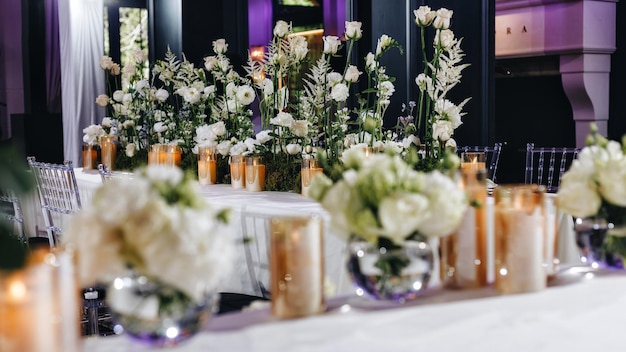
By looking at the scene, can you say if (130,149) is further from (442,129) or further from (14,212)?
(442,129)

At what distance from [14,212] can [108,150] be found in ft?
2.04

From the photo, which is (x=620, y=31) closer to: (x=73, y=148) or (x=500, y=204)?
(x=73, y=148)

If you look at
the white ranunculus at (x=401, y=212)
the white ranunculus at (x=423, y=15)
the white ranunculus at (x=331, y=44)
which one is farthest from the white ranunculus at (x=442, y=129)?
the white ranunculus at (x=401, y=212)

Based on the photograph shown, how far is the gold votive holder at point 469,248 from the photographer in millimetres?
1712

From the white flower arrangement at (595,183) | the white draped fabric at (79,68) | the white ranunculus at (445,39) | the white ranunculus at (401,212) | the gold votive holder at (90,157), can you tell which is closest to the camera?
the white ranunculus at (401,212)

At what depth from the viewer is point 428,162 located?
3.66 metres

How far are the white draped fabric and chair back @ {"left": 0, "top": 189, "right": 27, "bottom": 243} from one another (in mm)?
3216

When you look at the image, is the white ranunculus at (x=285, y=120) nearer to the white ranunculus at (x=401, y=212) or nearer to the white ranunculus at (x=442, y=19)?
the white ranunculus at (x=442, y=19)

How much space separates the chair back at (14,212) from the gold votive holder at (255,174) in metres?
1.35

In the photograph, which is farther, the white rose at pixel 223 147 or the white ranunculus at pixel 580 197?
the white rose at pixel 223 147

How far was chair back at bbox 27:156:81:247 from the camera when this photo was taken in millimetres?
4223

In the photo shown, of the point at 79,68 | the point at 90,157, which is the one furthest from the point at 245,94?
the point at 79,68

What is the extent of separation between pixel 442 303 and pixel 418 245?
126 millimetres

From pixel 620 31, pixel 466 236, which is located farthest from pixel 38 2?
pixel 466 236
